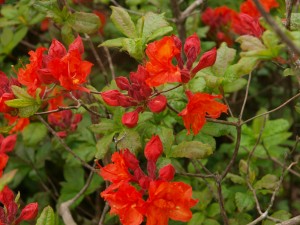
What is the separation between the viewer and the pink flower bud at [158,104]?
1.40 meters

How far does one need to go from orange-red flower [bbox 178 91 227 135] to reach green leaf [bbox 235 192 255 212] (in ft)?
1.72

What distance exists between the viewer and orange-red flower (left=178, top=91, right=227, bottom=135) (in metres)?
1.42

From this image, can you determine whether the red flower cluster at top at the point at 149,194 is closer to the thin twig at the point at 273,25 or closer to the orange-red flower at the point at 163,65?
the orange-red flower at the point at 163,65

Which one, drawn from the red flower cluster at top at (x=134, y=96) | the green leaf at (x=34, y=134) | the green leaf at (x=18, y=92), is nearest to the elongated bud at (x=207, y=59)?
the red flower cluster at top at (x=134, y=96)

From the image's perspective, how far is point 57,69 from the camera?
1.45 metres

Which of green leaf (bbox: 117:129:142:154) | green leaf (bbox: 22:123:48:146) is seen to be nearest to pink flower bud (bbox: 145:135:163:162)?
green leaf (bbox: 117:129:142:154)

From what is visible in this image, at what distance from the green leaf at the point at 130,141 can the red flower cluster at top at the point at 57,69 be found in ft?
0.58

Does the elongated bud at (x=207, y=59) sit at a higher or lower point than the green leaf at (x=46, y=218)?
higher

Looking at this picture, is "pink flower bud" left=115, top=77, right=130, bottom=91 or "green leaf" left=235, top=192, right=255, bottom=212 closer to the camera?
"pink flower bud" left=115, top=77, right=130, bottom=91

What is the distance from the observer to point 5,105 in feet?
5.01

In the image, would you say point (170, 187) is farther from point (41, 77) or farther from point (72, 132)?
point (72, 132)

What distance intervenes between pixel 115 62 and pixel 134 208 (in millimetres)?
2033

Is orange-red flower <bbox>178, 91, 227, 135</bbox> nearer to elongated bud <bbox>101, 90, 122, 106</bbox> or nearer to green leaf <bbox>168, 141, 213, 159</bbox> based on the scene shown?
green leaf <bbox>168, 141, 213, 159</bbox>

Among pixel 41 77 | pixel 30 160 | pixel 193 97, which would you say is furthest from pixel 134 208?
pixel 30 160
